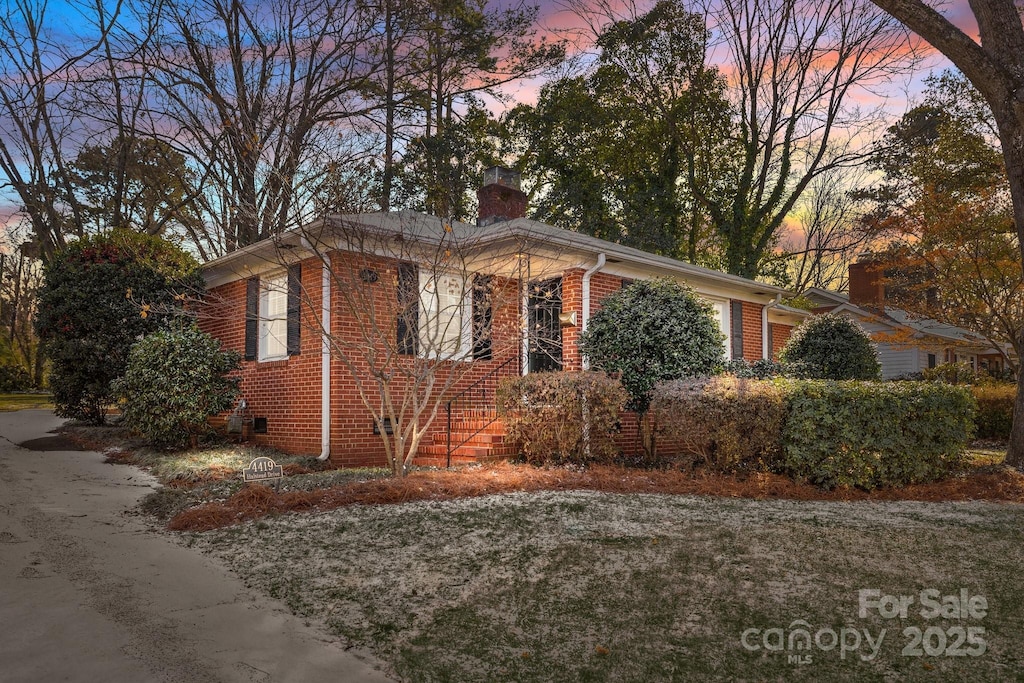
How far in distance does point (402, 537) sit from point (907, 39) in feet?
69.2

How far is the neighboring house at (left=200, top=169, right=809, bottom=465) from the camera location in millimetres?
9062

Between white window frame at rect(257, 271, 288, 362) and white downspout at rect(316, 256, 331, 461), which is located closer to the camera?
white downspout at rect(316, 256, 331, 461)

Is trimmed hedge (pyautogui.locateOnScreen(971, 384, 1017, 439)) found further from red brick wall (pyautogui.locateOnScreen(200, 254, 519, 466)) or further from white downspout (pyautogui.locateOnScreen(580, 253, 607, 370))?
red brick wall (pyautogui.locateOnScreen(200, 254, 519, 466))

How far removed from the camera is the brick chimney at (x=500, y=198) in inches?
520

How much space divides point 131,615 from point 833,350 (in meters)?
12.8

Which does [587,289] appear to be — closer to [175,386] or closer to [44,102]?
[175,386]

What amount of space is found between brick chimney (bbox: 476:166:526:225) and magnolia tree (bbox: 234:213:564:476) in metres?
1.50

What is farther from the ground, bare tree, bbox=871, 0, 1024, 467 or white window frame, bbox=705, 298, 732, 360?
bare tree, bbox=871, 0, 1024, 467

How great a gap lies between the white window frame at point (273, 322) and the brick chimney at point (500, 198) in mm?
3922

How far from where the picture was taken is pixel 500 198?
1323 cm

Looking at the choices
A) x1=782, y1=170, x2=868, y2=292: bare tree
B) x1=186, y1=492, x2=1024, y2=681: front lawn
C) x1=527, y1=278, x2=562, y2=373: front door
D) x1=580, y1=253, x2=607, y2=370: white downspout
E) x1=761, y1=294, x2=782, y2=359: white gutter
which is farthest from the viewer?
x1=782, y1=170, x2=868, y2=292: bare tree

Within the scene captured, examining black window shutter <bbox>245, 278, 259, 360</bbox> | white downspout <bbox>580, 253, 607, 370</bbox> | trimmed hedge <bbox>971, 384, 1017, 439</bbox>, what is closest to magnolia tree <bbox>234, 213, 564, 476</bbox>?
white downspout <bbox>580, 253, 607, 370</bbox>

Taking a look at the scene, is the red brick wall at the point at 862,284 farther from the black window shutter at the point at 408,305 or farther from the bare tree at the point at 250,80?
the black window shutter at the point at 408,305

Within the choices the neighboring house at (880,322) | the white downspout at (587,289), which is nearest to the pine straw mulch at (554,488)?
the white downspout at (587,289)
